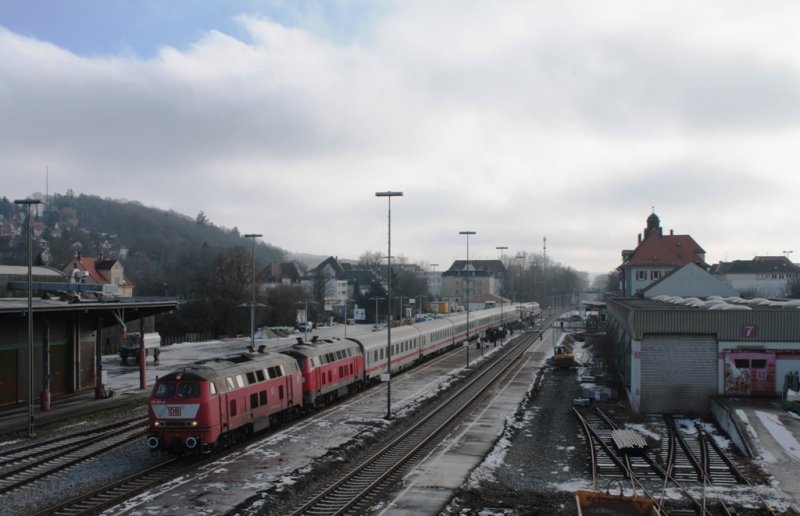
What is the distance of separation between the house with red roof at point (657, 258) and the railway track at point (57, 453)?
77.4m

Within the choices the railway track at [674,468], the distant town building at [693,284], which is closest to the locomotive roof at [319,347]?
the railway track at [674,468]

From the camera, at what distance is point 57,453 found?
2238 centimetres

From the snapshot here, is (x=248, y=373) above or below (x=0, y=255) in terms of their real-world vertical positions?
below

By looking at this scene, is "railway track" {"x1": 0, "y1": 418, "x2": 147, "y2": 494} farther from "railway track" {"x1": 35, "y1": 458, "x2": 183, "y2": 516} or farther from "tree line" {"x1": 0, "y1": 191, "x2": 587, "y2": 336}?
"tree line" {"x1": 0, "y1": 191, "x2": 587, "y2": 336}

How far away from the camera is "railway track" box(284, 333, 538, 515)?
17.0m

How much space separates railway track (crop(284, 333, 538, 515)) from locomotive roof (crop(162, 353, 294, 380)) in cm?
528

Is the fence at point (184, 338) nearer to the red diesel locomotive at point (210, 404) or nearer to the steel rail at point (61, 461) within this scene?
the steel rail at point (61, 461)

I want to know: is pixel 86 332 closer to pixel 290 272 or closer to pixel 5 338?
pixel 5 338

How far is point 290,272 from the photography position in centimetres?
16588

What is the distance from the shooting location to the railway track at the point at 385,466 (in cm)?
1703

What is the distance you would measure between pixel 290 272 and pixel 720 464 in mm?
149081

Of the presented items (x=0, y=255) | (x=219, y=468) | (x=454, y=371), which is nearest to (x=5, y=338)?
(x=219, y=468)

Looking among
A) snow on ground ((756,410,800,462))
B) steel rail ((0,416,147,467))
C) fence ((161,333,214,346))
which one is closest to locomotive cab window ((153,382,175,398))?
steel rail ((0,416,147,467))

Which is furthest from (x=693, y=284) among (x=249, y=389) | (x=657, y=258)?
(x=249, y=389)
